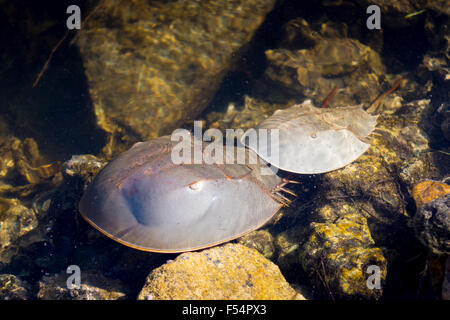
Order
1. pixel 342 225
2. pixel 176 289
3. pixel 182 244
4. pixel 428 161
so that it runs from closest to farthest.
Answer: pixel 176 289 → pixel 182 244 → pixel 342 225 → pixel 428 161

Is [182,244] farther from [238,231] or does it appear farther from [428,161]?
[428,161]

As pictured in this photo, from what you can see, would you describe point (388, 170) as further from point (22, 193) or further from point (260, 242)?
point (22, 193)

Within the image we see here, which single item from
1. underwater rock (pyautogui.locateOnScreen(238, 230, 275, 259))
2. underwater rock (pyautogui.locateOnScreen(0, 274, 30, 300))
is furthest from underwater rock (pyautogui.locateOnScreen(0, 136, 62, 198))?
underwater rock (pyautogui.locateOnScreen(238, 230, 275, 259))

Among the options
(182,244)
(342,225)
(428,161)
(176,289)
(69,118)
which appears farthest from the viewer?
(69,118)

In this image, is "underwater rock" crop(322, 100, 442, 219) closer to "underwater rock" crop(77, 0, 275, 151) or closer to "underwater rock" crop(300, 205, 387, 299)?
"underwater rock" crop(300, 205, 387, 299)

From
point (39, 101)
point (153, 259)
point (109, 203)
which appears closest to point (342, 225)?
point (153, 259)

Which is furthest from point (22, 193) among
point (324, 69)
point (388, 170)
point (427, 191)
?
point (427, 191)
